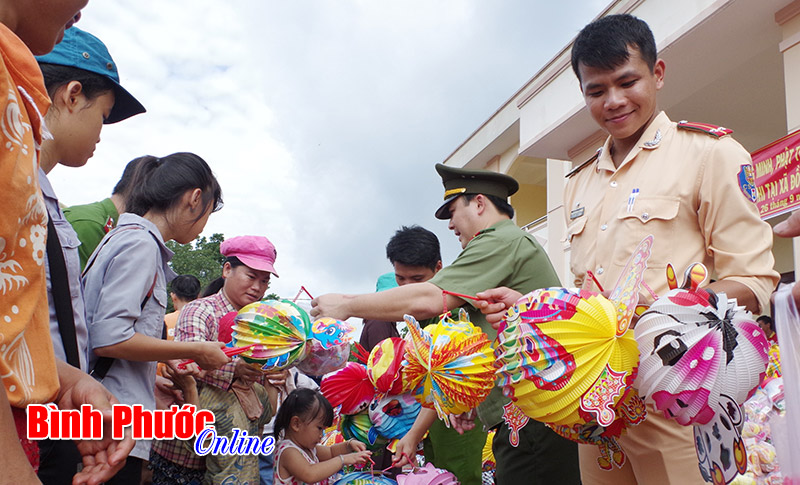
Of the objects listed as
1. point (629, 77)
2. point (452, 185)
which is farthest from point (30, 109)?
point (452, 185)

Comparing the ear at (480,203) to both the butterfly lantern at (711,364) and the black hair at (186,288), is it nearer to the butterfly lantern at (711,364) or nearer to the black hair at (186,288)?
the butterfly lantern at (711,364)

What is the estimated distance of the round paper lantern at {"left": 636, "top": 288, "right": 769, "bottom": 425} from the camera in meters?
1.35

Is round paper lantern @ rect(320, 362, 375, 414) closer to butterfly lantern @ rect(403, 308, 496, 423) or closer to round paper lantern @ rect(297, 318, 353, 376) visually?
round paper lantern @ rect(297, 318, 353, 376)

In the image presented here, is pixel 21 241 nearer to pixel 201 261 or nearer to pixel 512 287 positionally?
pixel 512 287

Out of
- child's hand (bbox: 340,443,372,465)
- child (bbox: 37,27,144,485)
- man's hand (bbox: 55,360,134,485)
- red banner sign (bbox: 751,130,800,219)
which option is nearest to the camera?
man's hand (bbox: 55,360,134,485)

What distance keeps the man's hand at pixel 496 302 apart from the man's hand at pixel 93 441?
1186 millimetres

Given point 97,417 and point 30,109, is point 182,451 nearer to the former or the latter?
point 97,417

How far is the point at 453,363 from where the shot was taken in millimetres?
2174

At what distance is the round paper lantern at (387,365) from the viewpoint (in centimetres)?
256

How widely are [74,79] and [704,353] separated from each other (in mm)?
1967

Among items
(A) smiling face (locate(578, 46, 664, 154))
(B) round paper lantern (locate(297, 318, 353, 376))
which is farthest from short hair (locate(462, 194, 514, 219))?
(A) smiling face (locate(578, 46, 664, 154))

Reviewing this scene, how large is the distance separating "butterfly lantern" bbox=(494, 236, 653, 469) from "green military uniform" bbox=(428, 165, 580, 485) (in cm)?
66

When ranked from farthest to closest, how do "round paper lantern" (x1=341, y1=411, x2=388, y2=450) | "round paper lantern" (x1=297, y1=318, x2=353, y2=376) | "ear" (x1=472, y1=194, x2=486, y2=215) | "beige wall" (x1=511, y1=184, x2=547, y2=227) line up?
"beige wall" (x1=511, y1=184, x2=547, y2=227)
"round paper lantern" (x1=341, y1=411, x2=388, y2=450)
"ear" (x1=472, y1=194, x2=486, y2=215)
"round paper lantern" (x1=297, y1=318, x2=353, y2=376)

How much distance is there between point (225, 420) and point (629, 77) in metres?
2.53
